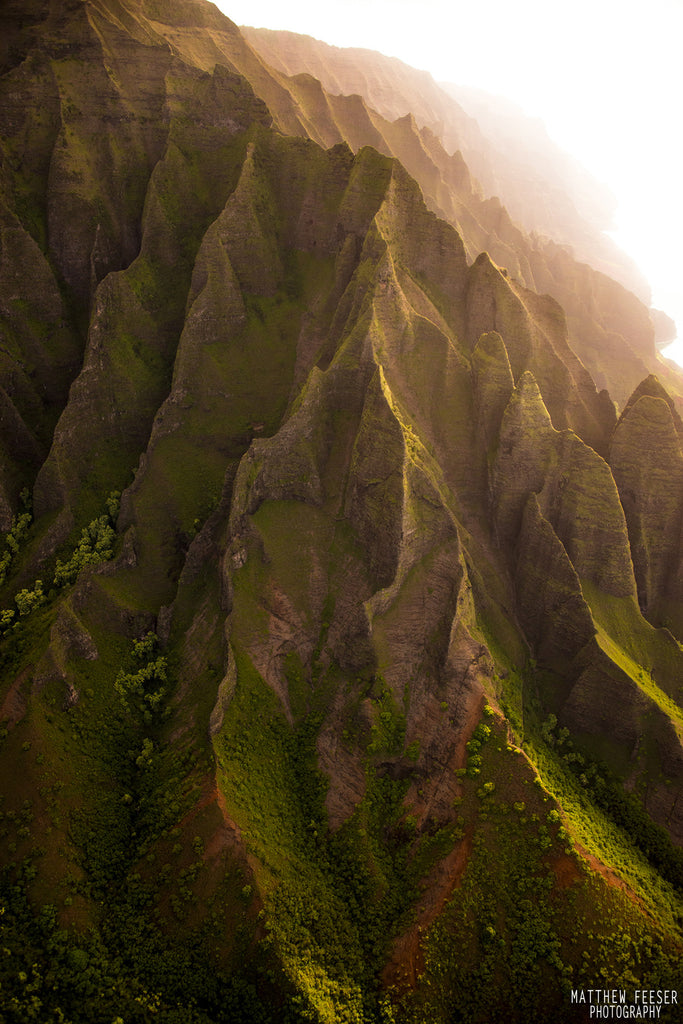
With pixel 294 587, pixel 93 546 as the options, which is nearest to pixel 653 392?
pixel 294 587

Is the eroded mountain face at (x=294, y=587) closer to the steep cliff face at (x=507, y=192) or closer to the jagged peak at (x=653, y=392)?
the jagged peak at (x=653, y=392)

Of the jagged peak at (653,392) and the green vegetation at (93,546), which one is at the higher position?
the jagged peak at (653,392)

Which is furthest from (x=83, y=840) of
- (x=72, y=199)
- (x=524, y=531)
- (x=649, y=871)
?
(x=72, y=199)

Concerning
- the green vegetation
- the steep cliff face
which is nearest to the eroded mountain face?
the green vegetation

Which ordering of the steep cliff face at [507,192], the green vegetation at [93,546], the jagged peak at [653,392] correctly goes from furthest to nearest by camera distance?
the steep cliff face at [507,192]
the jagged peak at [653,392]
the green vegetation at [93,546]

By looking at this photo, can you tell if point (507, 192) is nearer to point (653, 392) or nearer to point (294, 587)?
point (653, 392)

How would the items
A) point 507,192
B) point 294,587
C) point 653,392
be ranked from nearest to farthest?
point 294,587, point 653,392, point 507,192

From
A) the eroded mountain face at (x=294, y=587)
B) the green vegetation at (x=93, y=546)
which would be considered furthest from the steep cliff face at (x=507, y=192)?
the green vegetation at (x=93, y=546)

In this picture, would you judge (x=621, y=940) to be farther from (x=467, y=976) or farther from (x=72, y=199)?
(x=72, y=199)

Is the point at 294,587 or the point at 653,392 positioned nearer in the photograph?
the point at 294,587
